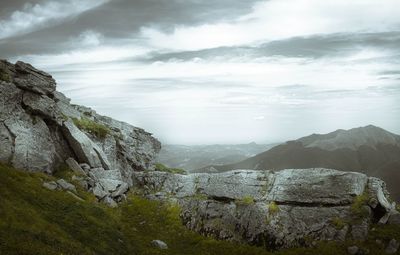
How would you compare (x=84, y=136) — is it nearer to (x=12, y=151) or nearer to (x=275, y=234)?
(x=12, y=151)

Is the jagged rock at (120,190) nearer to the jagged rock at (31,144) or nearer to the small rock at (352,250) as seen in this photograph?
the jagged rock at (31,144)

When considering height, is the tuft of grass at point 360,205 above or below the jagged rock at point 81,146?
below

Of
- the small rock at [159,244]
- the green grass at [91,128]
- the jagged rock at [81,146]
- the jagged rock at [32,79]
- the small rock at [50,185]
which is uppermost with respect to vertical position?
the jagged rock at [32,79]

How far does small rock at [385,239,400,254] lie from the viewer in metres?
31.4

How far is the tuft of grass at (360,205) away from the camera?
35.7m

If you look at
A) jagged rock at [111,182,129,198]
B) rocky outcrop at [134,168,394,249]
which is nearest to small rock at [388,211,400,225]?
rocky outcrop at [134,168,394,249]

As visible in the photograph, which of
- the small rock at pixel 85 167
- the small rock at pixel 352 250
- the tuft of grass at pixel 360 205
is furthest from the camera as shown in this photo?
the small rock at pixel 85 167

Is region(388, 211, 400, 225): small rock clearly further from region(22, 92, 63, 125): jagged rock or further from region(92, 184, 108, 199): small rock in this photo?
region(22, 92, 63, 125): jagged rock

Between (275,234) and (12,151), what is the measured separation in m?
28.8

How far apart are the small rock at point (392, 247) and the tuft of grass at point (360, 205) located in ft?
12.6

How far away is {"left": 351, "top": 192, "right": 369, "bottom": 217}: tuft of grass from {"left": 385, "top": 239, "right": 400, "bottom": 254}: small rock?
12.6 feet

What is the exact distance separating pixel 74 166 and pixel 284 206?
25461mm

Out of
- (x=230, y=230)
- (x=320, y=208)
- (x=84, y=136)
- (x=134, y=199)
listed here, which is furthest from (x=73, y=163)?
(x=320, y=208)

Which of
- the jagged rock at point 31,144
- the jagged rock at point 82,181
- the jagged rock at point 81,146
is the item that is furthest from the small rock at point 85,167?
the jagged rock at point 31,144
